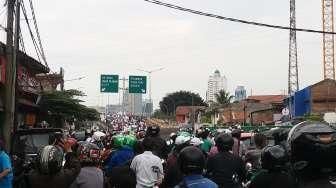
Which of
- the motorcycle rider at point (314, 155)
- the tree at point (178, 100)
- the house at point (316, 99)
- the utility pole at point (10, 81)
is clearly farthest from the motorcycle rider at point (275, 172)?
the tree at point (178, 100)

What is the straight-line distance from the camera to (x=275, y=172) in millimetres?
5262

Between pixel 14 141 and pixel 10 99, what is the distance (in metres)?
2.90

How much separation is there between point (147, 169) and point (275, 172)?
11.5 feet

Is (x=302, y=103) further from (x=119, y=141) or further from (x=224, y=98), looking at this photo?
(x=119, y=141)

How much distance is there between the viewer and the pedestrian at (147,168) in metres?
8.51

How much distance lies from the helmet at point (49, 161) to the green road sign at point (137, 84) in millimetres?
48821

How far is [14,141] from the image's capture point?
1381 centimetres

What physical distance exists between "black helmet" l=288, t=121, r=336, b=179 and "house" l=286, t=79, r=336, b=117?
2334 inches

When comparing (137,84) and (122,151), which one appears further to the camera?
(137,84)

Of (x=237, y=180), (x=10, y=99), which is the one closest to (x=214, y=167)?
(x=237, y=180)

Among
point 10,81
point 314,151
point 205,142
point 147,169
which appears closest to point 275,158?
point 314,151

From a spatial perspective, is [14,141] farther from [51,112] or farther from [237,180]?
[51,112]

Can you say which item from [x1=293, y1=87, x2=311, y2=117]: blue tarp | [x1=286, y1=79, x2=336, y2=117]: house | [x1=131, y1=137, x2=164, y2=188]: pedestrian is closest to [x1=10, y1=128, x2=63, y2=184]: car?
[x1=131, y1=137, x2=164, y2=188]: pedestrian

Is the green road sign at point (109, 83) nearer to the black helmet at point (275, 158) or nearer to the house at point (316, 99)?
Result: the house at point (316, 99)
